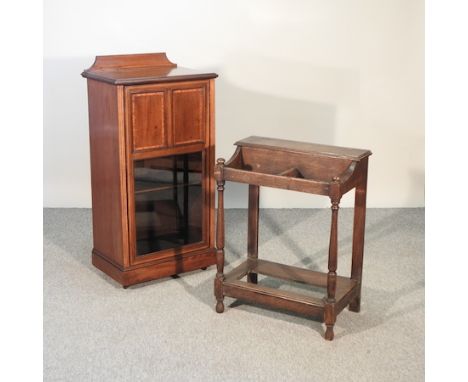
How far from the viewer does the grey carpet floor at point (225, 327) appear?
3.33m

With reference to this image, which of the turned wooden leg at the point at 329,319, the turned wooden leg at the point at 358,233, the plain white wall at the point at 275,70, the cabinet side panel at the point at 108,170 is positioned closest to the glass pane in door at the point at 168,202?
the cabinet side panel at the point at 108,170

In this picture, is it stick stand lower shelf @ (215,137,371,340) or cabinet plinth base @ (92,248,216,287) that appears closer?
stick stand lower shelf @ (215,137,371,340)

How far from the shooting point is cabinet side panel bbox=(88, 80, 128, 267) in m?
4.01

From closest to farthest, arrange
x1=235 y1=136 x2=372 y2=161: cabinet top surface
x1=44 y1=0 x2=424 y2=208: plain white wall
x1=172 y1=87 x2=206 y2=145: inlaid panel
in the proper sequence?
x1=235 y1=136 x2=372 y2=161: cabinet top surface < x1=172 y1=87 x2=206 y2=145: inlaid panel < x1=44 y1=0 x2=424 y2=208: plain white wall

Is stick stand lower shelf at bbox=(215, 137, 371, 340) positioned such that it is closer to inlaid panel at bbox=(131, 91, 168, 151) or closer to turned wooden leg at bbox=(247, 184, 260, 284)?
turned wooden leg at bbox=(247, 184, 260, 284)

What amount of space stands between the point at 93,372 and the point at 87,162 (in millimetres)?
2667

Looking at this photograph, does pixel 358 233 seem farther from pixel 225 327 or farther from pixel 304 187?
pixel 225 327

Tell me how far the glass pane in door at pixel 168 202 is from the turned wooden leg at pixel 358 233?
3.19 ft

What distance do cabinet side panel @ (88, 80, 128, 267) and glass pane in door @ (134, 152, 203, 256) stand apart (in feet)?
0.33

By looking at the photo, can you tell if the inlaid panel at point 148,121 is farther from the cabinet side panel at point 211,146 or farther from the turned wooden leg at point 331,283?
the turned wooden leg at point 331,283

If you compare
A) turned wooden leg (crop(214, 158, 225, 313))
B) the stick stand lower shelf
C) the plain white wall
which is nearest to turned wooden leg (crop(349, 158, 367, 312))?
the stick stand lower shelf

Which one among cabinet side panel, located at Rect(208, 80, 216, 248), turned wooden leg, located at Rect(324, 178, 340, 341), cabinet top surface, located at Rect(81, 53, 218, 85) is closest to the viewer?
turned wooden leg, located at Rect(324, 178, 340, 341)

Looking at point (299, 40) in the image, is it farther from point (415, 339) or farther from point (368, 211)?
point (415, 339)

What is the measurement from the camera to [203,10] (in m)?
5.46
